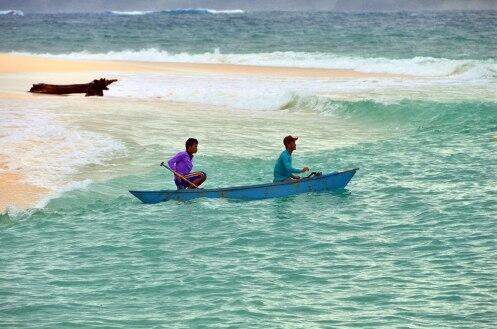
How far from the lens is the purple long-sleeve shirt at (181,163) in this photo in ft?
50.3

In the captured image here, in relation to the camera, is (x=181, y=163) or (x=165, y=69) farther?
(x=165, y=69)

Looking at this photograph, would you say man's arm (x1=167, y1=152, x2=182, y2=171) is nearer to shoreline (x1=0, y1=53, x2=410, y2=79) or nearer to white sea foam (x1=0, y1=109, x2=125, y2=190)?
white sea foam (x1=0, y1=109, x2=125, y2=190)

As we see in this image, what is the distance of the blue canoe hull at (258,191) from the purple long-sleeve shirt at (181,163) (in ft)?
1.64

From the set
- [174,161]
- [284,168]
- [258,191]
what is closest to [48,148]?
[174,161]

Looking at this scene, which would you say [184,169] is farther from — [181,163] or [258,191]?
[258,191]

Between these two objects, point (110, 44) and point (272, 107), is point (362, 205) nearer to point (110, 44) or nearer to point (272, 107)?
point (272, 107)

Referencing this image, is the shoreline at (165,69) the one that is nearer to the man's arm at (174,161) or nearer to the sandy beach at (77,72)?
the sandy beach at (77,72)

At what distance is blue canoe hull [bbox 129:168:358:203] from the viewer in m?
15.1

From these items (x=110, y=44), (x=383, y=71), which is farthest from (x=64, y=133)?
(x=110, y=44)

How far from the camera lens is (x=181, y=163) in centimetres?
1541

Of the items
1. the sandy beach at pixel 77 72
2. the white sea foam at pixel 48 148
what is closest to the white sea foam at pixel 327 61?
the sandy beach at pixel 77 72

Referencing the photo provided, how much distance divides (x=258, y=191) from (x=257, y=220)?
3.84 ft

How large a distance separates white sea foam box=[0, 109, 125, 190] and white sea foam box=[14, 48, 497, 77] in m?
22.9

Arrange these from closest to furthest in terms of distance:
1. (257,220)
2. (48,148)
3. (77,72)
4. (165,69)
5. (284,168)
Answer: (257,220) → (284,168) → (48,148) → (77,72) → (165,69)
